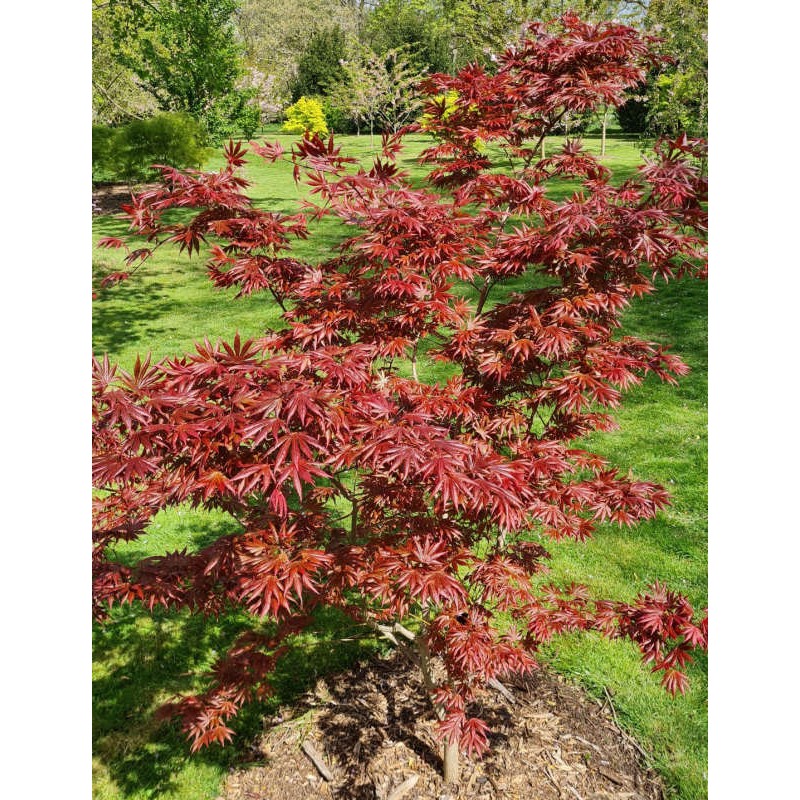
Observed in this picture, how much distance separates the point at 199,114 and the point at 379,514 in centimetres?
1528

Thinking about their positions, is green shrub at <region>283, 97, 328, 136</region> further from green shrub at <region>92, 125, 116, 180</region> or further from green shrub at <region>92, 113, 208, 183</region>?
green shrub at <region>92, 125, 116, 180</region>

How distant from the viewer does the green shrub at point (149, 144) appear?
1349 centimetres

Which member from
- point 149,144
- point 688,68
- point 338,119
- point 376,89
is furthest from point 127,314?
point 338,119

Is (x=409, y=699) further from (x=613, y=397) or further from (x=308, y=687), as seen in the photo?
(x=613, y=397)

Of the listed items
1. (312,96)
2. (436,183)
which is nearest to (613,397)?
(436,183)

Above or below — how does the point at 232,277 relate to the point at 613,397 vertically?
above

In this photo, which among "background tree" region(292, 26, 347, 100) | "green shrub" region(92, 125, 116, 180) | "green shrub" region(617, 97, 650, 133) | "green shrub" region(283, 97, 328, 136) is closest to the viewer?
"green shrub" region(92, 125, 116, 180)

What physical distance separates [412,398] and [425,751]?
1844 millimetres

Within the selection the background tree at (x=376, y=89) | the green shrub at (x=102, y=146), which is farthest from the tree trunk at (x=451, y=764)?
the background tree at (x=376, y=89)

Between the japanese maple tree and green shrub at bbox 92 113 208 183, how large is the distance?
12.7m

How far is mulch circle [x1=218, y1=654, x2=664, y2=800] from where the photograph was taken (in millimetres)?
2730

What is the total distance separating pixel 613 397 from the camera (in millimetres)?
2268

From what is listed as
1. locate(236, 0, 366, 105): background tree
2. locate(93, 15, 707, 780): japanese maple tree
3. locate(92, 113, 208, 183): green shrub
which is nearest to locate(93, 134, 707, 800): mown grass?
locate(93, 15, 707, 780): japanese maple tree

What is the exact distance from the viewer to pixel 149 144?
13773 millimetres
